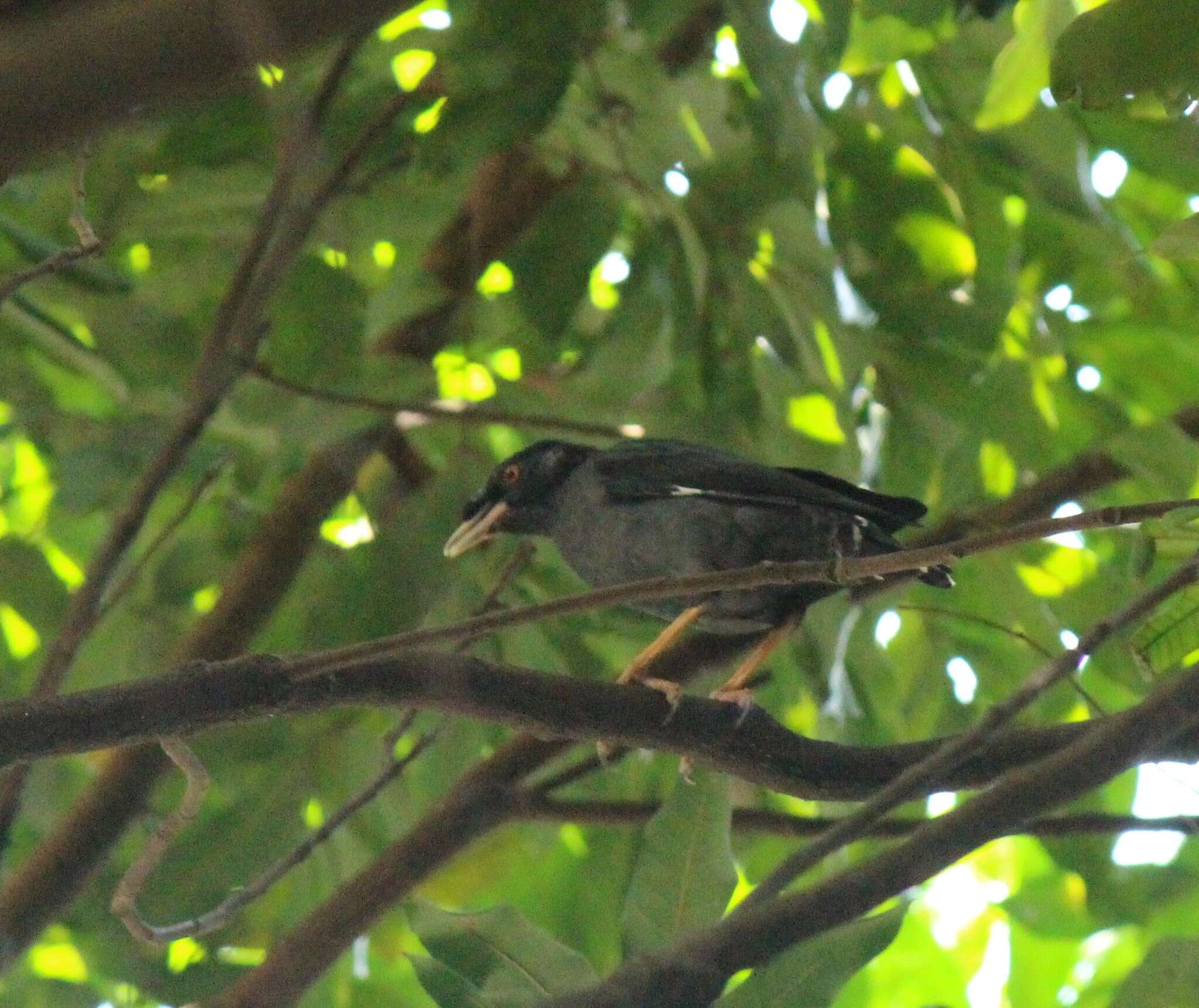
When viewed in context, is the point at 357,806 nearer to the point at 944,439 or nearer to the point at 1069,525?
the point at 1069,525

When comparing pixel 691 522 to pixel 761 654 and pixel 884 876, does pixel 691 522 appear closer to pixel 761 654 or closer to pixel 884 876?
pixel 761 654

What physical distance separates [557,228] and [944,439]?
1135 mm

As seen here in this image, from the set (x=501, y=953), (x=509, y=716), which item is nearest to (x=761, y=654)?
(x=509, y=716)

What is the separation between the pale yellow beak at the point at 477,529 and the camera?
395cm

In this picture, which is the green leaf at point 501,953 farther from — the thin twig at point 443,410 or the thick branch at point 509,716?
the thin twig at point 443,410

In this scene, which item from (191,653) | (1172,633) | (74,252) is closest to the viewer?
(1172,633)

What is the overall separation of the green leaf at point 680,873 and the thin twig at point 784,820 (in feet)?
2.02

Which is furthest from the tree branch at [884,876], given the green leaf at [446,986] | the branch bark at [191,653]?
the branch bark at [191,653]

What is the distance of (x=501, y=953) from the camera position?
220 centimetres

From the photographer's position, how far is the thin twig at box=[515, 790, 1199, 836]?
2865mm

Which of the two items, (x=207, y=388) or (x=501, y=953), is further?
(x=207, y=388)

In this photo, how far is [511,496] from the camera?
13.5 feet

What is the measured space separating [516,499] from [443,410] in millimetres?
487

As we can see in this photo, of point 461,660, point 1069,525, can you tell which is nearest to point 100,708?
point 461,660
